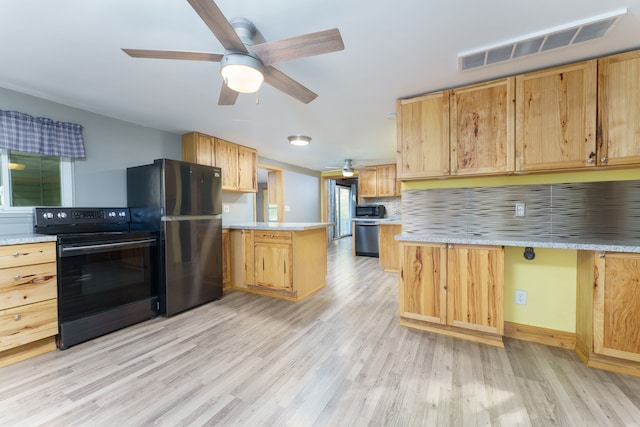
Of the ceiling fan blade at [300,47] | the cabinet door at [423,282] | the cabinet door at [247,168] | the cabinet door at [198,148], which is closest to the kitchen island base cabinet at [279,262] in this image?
the cabinet door at [247,168]

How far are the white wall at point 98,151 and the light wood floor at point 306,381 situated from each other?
55.1 inches

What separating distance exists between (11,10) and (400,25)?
215 centimetres

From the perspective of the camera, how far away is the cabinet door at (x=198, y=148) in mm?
3477

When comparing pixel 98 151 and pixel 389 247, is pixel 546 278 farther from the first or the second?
pixel 98 151

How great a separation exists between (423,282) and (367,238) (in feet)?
12.0

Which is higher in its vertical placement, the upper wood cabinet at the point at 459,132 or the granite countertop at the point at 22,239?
the upper wood cabinet at the point at 459,132

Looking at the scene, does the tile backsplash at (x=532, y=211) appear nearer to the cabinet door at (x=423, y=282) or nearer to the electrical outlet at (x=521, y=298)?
the cabinet door at (x=423, y=282)

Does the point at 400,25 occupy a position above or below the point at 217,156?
above

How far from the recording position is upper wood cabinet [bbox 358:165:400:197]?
5973 mm

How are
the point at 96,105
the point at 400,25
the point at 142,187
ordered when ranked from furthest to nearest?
the point at 142,187
the point at 96,105
the point at 400,25

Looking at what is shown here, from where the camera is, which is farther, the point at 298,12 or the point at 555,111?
the point at 555,111

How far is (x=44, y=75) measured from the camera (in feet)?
6.72

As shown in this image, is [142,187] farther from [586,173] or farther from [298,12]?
[586,173]

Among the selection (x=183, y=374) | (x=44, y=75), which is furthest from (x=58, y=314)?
(x=44, y=75)
